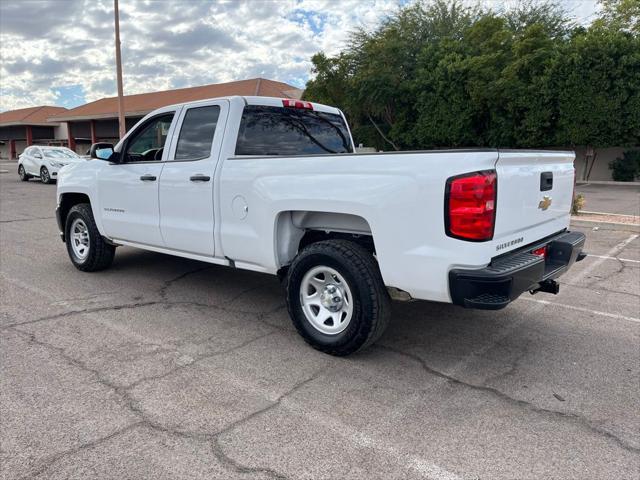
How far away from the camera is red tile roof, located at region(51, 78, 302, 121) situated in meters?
34.1

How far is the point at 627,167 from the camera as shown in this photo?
2273 cm

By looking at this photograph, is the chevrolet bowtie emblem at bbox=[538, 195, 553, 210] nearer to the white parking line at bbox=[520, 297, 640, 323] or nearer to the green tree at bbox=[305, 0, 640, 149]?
the white parking line at bbox=[520, 297, 640, 323]

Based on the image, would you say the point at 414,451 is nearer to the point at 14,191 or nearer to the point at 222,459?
the point at 222,459

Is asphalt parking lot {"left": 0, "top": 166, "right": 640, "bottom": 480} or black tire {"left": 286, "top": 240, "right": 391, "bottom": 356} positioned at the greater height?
black tire {"left": 286, "top": 240, "right": 391, "bottom": 356}

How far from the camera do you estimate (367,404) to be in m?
3.17

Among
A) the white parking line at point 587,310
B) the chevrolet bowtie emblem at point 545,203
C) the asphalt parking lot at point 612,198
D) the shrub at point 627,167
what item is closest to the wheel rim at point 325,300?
the chevrolet bowtie emblem at point 545,203

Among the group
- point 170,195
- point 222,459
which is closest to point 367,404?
point 222,459

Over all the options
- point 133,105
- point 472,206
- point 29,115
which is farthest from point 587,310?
point 29,115

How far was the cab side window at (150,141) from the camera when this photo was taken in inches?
206

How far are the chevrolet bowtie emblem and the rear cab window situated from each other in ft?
7.24

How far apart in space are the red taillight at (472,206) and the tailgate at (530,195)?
0.09 metres

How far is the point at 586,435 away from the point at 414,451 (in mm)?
1043

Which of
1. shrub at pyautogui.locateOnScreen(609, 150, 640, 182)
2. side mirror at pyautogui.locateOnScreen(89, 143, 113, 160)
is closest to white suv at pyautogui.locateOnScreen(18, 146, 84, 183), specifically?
side mirror at pyautogui.locateOnScreen(89, 143, 113, 160)

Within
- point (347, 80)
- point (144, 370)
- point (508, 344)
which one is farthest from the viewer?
point (347, 80)
